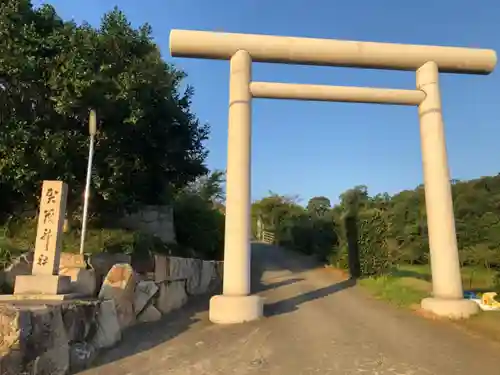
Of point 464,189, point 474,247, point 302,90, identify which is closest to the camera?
point 302,90

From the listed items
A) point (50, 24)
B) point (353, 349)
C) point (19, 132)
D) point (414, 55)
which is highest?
point (50, 24)

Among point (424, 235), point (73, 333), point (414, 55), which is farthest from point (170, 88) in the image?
point (424, 235)

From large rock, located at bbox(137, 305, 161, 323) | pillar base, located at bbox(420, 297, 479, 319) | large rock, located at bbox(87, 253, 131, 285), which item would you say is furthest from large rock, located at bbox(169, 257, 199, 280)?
pillar base, located at bbox(420, 297, 479, 319)

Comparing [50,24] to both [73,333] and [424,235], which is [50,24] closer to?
[73,333]

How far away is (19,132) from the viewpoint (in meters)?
10.2

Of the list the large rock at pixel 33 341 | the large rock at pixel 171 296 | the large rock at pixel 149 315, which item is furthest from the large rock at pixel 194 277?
the large rock at pixel 33 341

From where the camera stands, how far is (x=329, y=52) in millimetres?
8594

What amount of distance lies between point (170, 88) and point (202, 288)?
6406 millimetres

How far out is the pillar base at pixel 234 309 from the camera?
7.29m

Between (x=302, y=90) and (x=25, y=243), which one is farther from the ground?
(x=302, y=90)

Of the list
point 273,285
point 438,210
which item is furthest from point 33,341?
point 273,285

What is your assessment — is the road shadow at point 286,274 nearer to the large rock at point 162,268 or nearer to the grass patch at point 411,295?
the grass patch at point 411,295

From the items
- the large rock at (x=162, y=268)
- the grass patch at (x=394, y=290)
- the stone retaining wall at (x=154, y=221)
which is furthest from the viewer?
the stone retaining wall at (x=154, y=221)

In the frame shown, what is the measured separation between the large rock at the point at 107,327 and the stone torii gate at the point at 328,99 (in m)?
1.88
